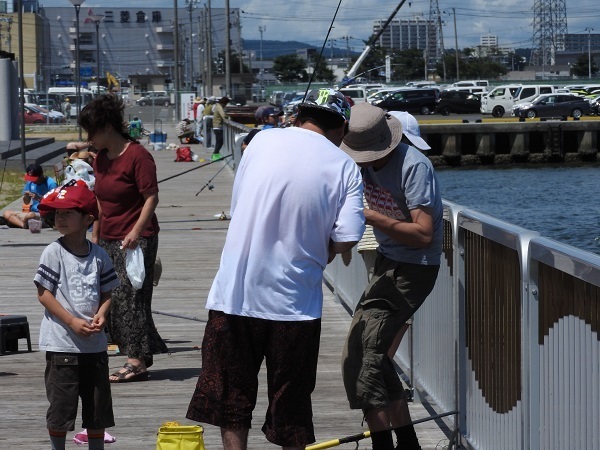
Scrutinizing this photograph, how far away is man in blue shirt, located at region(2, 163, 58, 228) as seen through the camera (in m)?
13.9

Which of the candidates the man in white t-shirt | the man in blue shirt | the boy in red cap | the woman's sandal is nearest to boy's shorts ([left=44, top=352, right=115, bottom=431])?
the boy in red cap

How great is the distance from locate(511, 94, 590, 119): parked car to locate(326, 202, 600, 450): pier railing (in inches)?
2131

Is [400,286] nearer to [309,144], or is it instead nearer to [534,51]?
[309,144]

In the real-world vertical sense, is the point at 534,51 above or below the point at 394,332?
above

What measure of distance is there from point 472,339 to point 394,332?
1.73ft

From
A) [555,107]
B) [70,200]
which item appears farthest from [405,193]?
[555,107]

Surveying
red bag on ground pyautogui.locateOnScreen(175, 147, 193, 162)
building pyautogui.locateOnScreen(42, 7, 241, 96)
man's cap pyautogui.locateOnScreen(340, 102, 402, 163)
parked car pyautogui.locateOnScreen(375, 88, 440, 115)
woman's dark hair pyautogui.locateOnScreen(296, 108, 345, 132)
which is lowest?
red bag on ground pyautogui.locateOnScreen(175, 147, 193, 162)

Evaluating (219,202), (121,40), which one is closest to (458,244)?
(219,202)

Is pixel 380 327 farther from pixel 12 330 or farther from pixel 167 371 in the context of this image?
pixel 12 330

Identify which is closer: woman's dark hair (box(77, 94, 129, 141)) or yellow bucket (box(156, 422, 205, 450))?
yellow bucket (box(156, 422, 205, 450))

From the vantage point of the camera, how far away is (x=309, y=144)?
13.5 ft

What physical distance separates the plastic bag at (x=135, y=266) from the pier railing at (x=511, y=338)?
160 cm

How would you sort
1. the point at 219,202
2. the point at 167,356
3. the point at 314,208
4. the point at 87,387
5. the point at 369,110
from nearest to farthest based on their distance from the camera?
the point at 314,208
the point at 369,110
the point at 87,387
the point at 167,356
the point at 219,202

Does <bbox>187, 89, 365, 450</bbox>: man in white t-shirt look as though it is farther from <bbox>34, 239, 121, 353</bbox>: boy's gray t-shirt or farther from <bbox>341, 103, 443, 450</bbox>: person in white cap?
<bbox>34, 239, 121, 353</bbox>: boy's gray t-shirt
